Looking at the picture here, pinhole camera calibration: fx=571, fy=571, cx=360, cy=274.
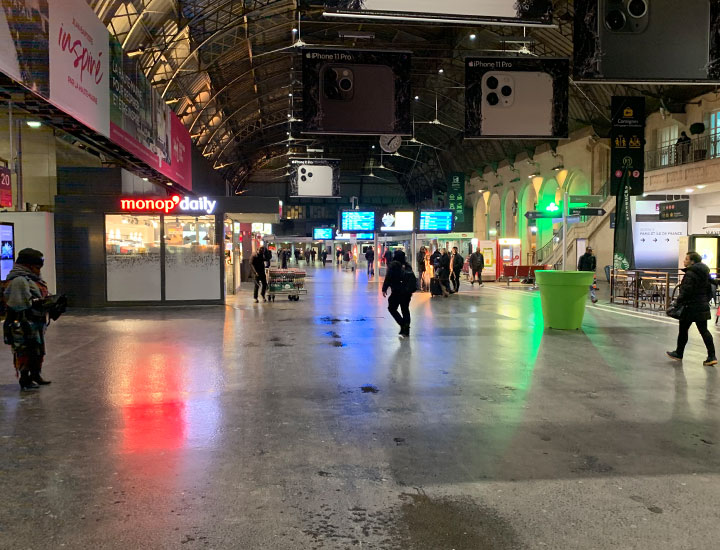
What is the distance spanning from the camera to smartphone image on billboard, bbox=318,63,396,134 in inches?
383

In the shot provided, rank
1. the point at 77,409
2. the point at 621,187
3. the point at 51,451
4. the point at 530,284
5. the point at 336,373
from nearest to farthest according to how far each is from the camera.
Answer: the point at 51,451, the point at 77,409, the point at 336,373, the point at 621,187, the point at 530,284

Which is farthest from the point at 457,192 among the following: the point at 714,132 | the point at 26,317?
the point at 26,317

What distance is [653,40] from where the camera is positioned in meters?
8.29

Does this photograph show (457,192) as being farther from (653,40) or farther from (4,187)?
(4,187)

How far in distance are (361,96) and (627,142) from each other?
10.6 metres

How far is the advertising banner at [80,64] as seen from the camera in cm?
788

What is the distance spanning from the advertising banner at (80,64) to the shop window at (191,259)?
5.90 metres

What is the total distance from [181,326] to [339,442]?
8001mm

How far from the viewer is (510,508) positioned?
3582 mm

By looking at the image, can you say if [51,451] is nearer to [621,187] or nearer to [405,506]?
[405,506]

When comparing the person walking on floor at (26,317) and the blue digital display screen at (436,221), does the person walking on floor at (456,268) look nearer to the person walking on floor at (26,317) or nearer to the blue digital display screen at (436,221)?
the blue digital display screen at (436,221)

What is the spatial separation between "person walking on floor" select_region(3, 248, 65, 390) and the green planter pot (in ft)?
27.7

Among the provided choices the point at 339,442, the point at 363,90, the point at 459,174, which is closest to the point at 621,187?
the point at 363,90

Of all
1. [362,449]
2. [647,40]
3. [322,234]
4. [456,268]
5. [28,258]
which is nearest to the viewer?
[362,449]
